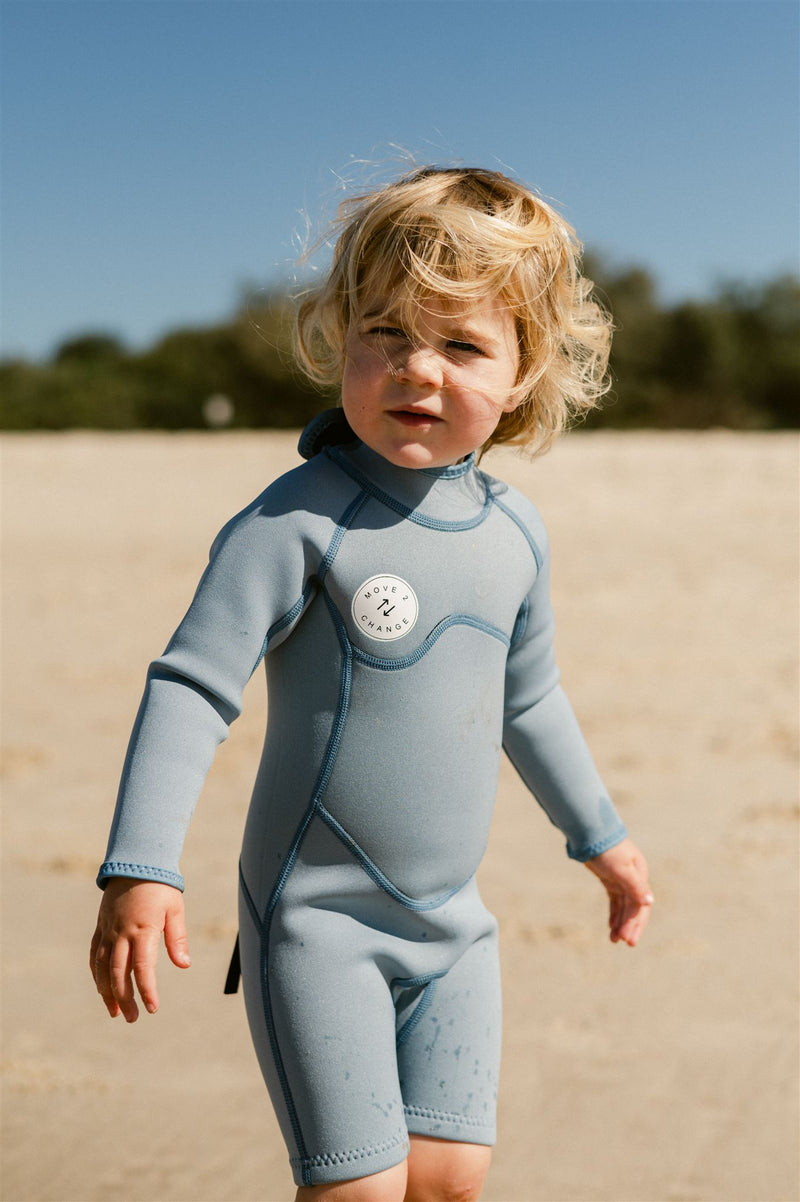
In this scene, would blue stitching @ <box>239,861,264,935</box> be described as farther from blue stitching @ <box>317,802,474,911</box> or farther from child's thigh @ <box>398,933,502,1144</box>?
child's thigh @ <box>398,933,502,1144</box>

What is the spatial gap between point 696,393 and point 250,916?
32871 millimetres

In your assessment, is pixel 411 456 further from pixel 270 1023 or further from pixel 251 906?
pixel 270 1023

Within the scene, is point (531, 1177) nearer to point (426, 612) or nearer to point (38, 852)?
point (426, 612)

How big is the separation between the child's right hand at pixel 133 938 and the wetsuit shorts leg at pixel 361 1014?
0.69 ft

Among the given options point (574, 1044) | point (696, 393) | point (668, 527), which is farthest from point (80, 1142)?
point (696, 393)

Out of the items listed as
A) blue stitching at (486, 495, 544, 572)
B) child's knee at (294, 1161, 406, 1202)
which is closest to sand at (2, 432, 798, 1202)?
child's knee at (294, 1161, 406, 1202)

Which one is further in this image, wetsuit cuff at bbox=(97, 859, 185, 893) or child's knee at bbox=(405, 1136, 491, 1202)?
child's knee at bbox=(405, 1136, 491, 1202)

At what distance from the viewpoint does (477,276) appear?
6.04 ft

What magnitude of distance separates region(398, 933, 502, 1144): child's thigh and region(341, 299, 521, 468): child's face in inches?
30.8

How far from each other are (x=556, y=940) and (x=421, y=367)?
7.81 feet

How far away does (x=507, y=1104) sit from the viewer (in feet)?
9.46

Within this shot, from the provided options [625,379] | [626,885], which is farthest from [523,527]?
[625,379]

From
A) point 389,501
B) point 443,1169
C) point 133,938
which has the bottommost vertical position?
point 443,1169

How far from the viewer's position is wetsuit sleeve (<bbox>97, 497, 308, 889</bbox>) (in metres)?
1.68
